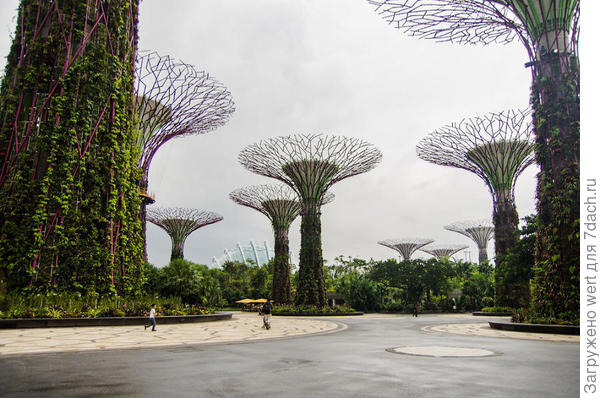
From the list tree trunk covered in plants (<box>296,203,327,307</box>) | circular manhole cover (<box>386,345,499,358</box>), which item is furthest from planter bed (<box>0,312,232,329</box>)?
tree trunk covered in plants (<box>296,203,327,307</box>)

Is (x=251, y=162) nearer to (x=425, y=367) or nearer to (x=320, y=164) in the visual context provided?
(x=320, y=164)

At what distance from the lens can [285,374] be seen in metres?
5.09

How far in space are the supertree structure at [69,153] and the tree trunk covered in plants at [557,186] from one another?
14032 mm

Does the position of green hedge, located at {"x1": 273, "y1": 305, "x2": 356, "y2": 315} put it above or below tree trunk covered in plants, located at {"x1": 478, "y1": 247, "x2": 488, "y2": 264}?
below

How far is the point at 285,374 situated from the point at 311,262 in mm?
23586

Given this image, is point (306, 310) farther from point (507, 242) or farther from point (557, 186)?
point (557, 186)

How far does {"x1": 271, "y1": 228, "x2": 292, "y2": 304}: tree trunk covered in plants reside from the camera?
36844 mm

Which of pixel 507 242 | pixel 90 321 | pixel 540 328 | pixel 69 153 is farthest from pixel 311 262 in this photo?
pixel 540 328

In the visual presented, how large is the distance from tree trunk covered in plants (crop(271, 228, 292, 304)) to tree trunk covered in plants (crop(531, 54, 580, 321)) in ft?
83.0

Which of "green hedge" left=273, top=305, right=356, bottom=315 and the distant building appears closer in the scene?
"green hedge" left=273, top=305, right=356, bottom=315

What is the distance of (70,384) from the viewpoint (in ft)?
14.1

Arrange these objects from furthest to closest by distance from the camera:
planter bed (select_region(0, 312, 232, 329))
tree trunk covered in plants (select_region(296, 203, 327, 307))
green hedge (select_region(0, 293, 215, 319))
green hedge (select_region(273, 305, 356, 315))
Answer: tree trunk covered in plants (select_region(296, 203, 327, 307)), green hedge (select_region(273, 305, 356, 315)), green hedge (select_region(0, 293, 215, 319)), planter bed (select_region(0, 312, 232, 329))

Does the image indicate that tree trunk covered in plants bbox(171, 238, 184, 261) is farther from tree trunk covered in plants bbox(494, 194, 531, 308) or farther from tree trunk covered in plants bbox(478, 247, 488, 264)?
tree trunk covered in plants bbox(478, 247, 488, 264)

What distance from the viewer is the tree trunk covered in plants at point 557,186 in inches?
474
